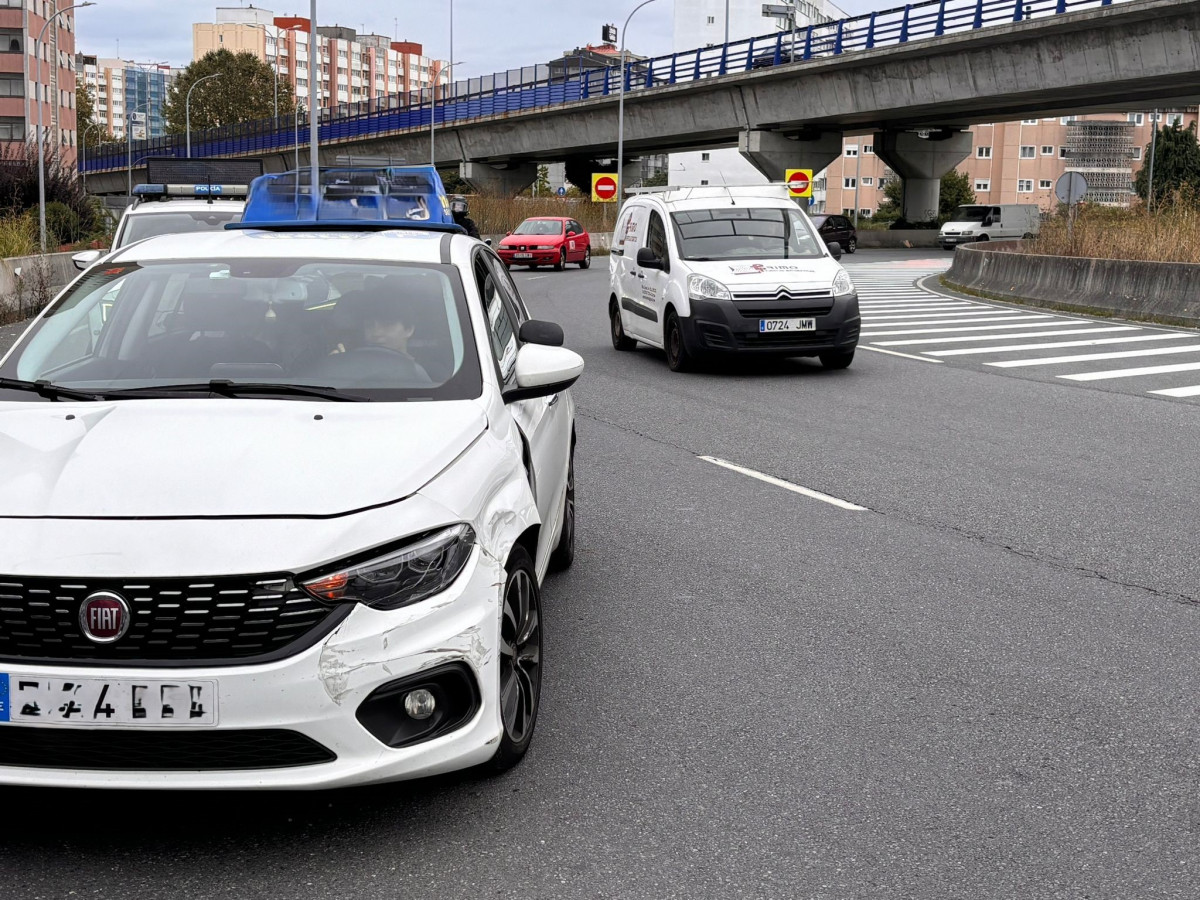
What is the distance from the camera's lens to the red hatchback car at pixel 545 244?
140 ft

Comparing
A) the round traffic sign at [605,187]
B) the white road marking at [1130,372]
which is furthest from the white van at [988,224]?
the white road marking at [1130,372]

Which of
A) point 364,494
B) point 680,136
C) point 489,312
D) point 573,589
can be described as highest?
point 680,136

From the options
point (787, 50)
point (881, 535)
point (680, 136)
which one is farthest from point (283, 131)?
point (881, 535)

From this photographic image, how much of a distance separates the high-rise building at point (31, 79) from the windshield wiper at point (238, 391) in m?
87.1

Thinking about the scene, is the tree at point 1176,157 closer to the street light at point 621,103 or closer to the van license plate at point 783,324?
the street light at point 621,103

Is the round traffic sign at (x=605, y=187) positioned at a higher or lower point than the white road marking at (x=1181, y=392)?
higher

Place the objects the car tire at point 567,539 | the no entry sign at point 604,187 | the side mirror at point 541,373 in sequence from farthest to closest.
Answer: the no entry sign at point 604,187 → the car tire at point 567,539 → the side mirror at point 541,373

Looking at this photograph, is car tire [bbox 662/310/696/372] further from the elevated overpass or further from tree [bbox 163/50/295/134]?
tree [bbox 163/50/295/134]

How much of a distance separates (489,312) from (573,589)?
1.58 meters

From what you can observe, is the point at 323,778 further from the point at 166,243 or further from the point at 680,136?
the point at 680,136

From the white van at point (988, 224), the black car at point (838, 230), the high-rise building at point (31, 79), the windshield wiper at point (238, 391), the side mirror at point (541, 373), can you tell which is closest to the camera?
the windshield wiper at point (238, 391)

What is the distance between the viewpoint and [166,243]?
5520 millimetres

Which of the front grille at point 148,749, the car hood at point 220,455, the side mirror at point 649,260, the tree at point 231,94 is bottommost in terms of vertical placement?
the front grille at point 148,749

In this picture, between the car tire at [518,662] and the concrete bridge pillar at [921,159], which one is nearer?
the car tire at [518,662]
